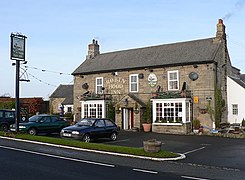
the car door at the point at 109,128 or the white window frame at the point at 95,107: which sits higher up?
the white window frame at the point at 95,107

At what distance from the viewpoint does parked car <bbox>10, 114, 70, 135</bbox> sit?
Result: 69.7 feet

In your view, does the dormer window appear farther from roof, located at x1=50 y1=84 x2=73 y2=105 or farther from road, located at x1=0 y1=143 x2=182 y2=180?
road, located at x1=0 y1=143 x2=182 y2=180

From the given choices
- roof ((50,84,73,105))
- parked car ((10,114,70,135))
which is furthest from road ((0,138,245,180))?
roof ((50,84,73,105))

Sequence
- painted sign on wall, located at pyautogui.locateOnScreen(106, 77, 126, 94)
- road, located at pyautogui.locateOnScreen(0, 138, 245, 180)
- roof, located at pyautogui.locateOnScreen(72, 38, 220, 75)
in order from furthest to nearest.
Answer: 1. painted sign on wall, located at pyautogui.locateOnScreen(106, 77, 126, 94)
2. roof, located at pyautogui.locateOnScreen(72, 38, 220, 75)
3. road, located at pyautogui.locateOnScreen(0, 138, 245, 180)

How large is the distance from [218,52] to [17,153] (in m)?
19.9

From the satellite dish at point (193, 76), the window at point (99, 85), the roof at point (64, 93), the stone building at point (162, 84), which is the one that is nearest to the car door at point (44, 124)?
the stone building at point (162, 84)

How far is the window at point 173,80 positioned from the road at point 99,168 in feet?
51.4

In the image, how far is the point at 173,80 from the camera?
91.4 ft

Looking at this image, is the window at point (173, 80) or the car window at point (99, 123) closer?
the car window at point (99, 123)

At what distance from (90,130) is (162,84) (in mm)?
12170

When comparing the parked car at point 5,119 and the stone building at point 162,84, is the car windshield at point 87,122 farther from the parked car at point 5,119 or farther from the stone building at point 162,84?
the stone building at point 162,84

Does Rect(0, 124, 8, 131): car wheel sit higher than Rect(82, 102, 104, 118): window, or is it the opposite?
Rect(82, 102, 104, 118): window

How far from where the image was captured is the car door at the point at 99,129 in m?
18.1

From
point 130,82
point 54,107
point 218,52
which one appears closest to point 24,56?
point 130,82
